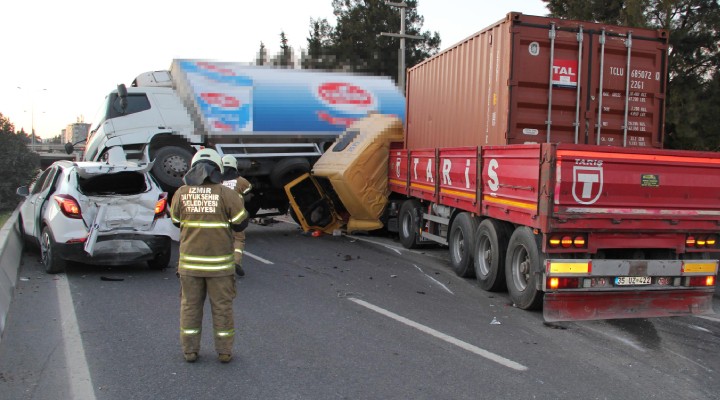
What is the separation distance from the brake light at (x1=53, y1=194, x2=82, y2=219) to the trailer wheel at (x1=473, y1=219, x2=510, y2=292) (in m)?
5.27

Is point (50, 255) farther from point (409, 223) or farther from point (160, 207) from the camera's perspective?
point (409, 223)

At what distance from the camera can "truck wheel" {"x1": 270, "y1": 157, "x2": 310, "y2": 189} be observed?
1239 cm

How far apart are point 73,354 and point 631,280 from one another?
5.31m

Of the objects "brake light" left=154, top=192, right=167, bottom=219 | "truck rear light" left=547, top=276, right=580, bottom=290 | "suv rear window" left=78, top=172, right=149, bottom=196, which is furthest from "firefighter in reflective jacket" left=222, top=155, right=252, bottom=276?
"truck rear light" left=547, top=276, right=580, bottom=290

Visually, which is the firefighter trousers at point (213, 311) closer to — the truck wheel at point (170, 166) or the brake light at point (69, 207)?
the brake light at point (69, 207)

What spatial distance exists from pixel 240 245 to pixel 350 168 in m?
3.85

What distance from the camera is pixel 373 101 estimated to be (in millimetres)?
14531

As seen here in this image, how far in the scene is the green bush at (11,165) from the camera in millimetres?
15891

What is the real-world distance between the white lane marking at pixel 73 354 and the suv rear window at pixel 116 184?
1969mm

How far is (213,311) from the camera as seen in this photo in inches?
188

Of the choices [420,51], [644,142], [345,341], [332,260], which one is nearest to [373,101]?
[332,260]

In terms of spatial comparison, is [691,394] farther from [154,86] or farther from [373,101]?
[154,86]

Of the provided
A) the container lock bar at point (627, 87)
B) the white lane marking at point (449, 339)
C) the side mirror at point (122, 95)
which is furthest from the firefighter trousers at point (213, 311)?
the side mirror at point (122, 95)

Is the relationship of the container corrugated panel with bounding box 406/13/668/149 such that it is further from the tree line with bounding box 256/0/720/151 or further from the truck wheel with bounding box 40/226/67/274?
the truck wheel with bounding box 40/226/67/274
